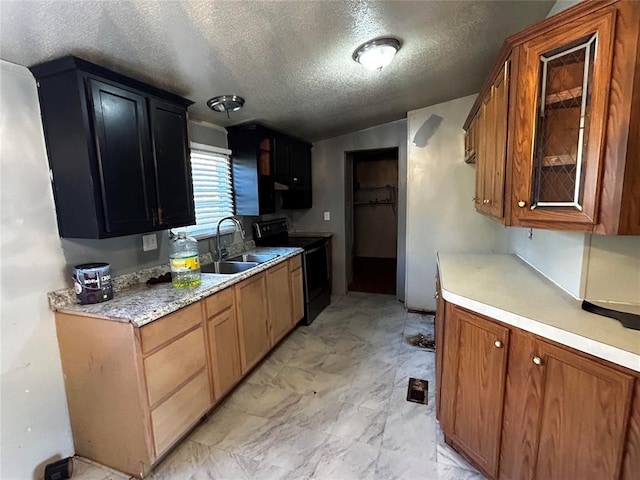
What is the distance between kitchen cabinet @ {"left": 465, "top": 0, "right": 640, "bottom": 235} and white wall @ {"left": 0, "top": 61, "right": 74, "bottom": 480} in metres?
2.38

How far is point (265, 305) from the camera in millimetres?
2627

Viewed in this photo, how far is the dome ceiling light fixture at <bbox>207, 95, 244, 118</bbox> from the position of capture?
225 centimetres

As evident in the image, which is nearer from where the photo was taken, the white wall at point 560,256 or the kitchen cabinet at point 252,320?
the white wall at point 560,256

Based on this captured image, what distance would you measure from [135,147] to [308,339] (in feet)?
7.42

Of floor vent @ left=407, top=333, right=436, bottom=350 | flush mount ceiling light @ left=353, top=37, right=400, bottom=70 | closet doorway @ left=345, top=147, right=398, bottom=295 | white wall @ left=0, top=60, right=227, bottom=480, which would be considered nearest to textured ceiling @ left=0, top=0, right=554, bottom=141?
flush mount ceiling light @ left=353, top=37, right=400, bottom=70

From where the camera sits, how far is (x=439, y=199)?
A: 347 cm

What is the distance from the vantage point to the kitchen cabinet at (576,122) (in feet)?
3.53

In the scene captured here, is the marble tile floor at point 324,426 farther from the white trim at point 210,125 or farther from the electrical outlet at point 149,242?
the white trim at point 210,125

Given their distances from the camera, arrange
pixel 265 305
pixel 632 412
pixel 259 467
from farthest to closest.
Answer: pixel 265 305
pixel 259 467
pixel 632 412

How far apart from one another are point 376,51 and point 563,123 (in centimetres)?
108

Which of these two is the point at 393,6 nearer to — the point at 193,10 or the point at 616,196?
the point at 193,10

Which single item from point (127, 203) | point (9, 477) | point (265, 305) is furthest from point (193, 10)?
point (9, 477)

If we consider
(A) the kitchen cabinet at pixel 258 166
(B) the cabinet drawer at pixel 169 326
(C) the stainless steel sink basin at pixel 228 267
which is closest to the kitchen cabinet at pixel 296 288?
(C) the stainless steel sink basin at pixel 228 267

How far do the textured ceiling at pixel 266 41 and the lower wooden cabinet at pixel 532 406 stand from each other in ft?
5.23
